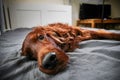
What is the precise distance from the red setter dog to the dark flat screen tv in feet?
7.37

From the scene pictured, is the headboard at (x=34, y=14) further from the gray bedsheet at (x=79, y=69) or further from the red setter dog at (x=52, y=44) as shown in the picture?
the gray bedsheet at (x=79, y=69)

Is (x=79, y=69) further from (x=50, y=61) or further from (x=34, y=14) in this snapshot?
(x=34, y=14)

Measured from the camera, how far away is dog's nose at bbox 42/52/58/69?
0.43 metres

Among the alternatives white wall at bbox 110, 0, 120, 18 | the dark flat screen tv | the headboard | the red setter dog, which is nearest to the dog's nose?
the red setter dog

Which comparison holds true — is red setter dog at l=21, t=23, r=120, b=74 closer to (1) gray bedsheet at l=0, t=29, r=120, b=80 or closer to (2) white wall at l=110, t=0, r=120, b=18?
(1) gray bedsheet at l=0, t=29, r=120, b=80

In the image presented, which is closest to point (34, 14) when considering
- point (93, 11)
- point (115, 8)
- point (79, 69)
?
point (93, 11)

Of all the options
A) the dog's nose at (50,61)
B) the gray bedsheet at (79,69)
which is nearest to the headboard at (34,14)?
the gray bedsheet at (79,69)

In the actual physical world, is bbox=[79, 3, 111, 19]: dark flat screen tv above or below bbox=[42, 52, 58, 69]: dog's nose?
above

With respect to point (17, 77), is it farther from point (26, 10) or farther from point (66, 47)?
point (26, 10)

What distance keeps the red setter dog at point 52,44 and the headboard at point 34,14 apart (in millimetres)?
1478

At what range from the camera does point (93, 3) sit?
324 cm

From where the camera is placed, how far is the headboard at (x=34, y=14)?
2.15 metres

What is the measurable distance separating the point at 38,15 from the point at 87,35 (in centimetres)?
155

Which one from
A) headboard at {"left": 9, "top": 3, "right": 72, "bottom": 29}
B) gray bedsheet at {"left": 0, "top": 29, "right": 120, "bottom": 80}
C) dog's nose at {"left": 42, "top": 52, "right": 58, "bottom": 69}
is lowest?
gray bedsheet at {"left": 0, "top": 29, "right": 120, "bottom": 80}
